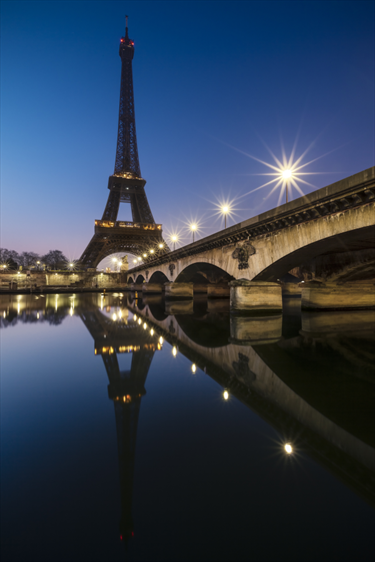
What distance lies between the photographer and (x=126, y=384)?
665 cm

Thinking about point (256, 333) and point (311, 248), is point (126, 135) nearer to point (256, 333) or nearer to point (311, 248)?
point (311, 248)

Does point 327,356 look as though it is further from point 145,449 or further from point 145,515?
point 145,515

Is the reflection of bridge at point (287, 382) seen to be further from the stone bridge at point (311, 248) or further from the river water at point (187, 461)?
the stone bridge at point (311, 248)

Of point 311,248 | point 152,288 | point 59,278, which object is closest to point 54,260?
point 59,278

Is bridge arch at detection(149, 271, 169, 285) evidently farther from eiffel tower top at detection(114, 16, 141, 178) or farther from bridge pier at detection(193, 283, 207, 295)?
eiffel tower top at detection(114, 16, 141, 178)

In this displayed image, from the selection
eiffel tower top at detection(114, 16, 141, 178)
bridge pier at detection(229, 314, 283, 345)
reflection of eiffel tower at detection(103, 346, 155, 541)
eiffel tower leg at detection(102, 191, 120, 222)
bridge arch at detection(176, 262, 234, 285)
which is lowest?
reflection of eiffel tower at detection(103, 346, 155, 541)

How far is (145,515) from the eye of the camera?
269 cm

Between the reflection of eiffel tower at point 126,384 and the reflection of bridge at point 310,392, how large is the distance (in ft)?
5.66

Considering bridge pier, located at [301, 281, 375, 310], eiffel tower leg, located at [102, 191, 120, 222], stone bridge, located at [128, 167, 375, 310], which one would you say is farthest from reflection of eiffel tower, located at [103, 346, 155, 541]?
eiffel tower leg, located at [102, 191, 120, 222]

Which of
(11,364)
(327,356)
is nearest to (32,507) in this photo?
(11,364)

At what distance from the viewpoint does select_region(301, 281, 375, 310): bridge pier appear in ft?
76.0

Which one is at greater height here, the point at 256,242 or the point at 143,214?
the point at 143,214

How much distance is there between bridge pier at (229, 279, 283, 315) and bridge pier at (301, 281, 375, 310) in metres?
4.80

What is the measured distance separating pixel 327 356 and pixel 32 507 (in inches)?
365
